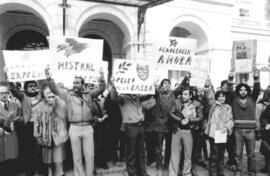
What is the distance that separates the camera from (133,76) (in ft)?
16.6

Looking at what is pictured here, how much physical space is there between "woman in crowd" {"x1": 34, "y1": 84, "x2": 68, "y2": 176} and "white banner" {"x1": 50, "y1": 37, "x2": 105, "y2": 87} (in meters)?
0.38

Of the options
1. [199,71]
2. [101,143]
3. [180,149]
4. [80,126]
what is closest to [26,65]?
[80,126]

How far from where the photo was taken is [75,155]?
4.77 meters

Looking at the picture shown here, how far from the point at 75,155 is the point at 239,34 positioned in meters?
13.5

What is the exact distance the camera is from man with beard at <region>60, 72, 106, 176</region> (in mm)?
4770

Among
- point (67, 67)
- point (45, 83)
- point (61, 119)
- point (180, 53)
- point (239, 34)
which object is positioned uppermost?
point (239, 34)

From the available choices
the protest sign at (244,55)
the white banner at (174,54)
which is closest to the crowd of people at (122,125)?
the white banner at (174,54)

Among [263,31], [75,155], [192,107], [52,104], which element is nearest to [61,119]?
[52,104]

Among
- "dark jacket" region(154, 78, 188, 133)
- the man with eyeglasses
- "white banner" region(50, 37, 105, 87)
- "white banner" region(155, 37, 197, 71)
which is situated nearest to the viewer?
the man with eyeglasses

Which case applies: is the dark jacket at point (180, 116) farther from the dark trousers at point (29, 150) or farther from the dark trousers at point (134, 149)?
the dark trousers at point (29, 150)

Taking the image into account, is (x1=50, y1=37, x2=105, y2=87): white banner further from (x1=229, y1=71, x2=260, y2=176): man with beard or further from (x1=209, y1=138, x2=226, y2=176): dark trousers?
(x1=229, y1=71, x2=260, y2=176): man with beard

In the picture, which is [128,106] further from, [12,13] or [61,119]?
[12,13]

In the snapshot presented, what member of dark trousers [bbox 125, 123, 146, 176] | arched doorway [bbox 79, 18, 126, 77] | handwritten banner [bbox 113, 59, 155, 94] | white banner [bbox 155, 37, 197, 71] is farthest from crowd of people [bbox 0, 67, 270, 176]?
arched doorway [bbox 79, 18, 126, 77]

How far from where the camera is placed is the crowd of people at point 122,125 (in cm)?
482
